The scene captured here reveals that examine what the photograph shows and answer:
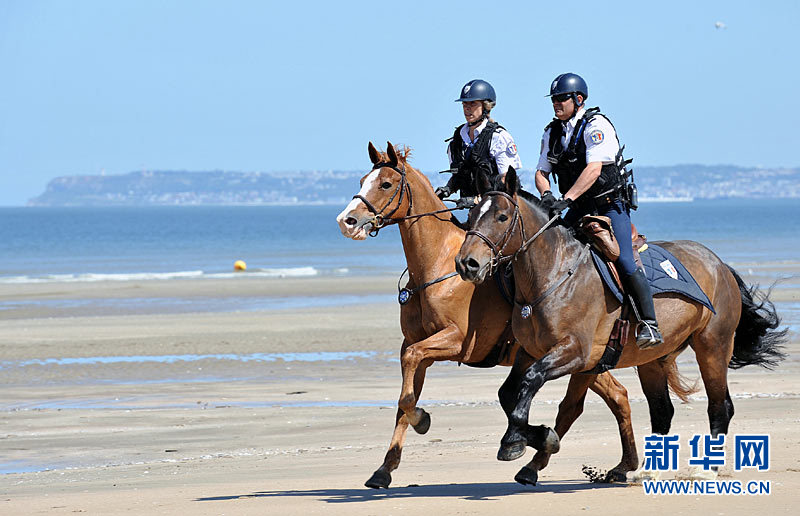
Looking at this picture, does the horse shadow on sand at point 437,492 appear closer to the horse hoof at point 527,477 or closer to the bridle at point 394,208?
the horse hoof at point 527,477

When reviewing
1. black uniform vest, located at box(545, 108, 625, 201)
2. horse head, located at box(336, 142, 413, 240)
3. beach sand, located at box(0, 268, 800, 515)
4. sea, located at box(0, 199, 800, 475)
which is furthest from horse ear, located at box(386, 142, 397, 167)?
sea, located at box(0, 199, 800, 475)

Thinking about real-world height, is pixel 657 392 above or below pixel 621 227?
below

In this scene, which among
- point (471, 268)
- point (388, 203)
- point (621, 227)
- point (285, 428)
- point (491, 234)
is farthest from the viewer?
point (285, 428)

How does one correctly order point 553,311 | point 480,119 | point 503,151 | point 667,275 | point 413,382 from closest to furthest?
point 553,311 → point 413,382 → point 667,275 → point 503,151 → point 480,119

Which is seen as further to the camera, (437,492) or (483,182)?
(437,492)

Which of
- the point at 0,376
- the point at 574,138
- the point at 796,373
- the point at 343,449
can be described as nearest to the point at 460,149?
the point at 574,138

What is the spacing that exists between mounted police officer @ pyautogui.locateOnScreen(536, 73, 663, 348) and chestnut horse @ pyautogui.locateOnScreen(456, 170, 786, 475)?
0.19m

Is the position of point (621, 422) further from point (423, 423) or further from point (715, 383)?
point (423, 423)

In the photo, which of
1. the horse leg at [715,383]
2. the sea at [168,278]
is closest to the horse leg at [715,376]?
the horse leg at [715,383]

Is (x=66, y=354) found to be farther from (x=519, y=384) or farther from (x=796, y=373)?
(x=519, y=384)

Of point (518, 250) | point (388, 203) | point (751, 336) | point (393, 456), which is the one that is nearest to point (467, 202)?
point (388, 203)

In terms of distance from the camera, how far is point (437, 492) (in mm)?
9328

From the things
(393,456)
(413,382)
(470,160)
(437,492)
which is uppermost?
(470,160)

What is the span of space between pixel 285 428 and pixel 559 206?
5.70 metres
